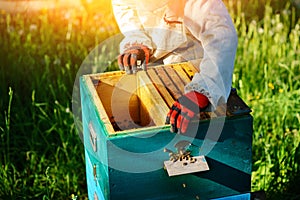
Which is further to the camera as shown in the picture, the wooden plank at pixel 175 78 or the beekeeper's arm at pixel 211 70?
the wooden plank at pixel 175 78

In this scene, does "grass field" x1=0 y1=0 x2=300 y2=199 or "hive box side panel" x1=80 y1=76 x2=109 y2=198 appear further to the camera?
"grass field" x1=0 y1=0 x2=300 y2=199

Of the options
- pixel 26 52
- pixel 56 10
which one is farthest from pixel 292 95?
pixel 56 10

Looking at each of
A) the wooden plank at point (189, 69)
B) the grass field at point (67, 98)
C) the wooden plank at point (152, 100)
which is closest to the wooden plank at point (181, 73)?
the wooden plank at point (189, 69)

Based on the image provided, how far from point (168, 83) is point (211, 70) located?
0.36m

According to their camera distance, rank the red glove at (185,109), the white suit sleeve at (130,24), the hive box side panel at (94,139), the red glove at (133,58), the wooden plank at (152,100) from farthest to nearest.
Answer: the white suit sleeve at (130,24)
the red glove at (133,58)
the wooden plank at (152,100)
the hive box side panel at (94,139)
the red glove at (185,109)

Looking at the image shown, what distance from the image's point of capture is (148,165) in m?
2.09

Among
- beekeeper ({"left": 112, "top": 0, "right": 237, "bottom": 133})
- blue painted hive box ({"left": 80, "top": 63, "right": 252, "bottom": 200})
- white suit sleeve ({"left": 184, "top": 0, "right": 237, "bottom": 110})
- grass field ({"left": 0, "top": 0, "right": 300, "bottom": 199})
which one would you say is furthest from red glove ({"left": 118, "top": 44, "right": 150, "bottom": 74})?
grass field ({"left": 0, "top": 0, "right": 300, "bottom": 199})

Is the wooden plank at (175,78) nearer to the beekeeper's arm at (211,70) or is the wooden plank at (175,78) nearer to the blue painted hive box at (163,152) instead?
the blue painted hive box at (163,152)

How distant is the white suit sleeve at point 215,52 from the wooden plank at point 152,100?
0.56 ft

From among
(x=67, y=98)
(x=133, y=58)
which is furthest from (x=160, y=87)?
(x=67, y=98)

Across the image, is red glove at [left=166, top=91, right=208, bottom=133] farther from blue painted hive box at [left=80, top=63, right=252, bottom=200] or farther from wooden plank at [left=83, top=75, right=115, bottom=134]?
wooden plank at [left=83, top=75, right=115, bottom=134]

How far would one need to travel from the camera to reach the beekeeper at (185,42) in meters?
2.05

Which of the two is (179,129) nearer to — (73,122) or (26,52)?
(73,122)

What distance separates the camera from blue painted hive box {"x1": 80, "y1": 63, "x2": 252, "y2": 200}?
206 centimetres
